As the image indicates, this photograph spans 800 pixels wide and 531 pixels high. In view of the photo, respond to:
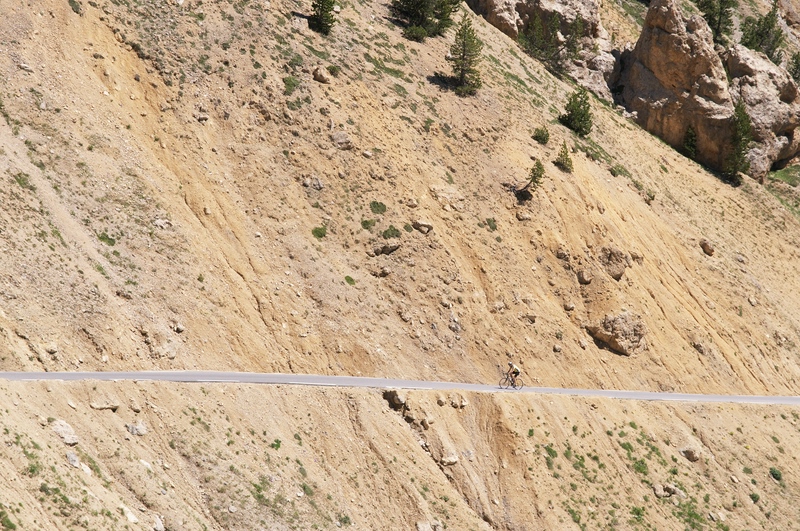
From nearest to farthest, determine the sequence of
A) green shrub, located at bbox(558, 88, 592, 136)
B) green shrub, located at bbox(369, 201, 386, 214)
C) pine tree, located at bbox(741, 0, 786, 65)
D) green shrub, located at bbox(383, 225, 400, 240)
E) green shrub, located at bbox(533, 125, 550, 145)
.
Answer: green shrub, located at bbox(383, 225, 400, 240), green shrub, located at bbox(369, 201, 386, 214), green shrub, located at bbox(533, 125, 550, 145), green shrub, located at bbox(558, 88, 592, 136), pine tree, located at bbox(741, 0, 786, 65)

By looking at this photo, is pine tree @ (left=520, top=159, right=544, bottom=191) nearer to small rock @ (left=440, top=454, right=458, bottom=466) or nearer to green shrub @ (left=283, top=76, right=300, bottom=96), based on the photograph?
green shrub @ (left=283, top=76, right=300, bottom=96)

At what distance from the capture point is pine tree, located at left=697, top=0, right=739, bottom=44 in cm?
7331

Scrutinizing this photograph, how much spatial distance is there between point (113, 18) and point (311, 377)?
19.8 meters

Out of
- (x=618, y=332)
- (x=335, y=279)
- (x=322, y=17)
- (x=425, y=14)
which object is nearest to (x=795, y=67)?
(x=425, y=14)

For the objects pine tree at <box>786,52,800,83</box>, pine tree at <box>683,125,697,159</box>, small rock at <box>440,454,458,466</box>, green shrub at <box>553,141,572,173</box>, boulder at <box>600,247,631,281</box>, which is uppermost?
pine tree at <box>786,52,800,83</box>

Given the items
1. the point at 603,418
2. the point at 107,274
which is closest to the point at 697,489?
the point at 603,418

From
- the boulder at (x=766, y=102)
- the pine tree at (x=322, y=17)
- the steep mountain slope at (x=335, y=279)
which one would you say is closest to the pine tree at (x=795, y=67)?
the boulder at (x=766, y=102)

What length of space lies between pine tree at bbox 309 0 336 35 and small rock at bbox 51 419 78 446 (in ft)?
94.3

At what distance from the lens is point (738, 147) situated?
193ft

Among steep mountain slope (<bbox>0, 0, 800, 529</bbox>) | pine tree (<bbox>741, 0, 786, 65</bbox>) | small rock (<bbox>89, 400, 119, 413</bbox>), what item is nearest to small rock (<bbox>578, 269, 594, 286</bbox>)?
steep mountain slope (<bbox>0, 0, 800, 529</bbox>)

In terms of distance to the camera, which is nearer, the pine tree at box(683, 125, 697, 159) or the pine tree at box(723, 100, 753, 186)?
the pine tree at box(723, 100, 753, 186)

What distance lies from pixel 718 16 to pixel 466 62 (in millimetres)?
36055

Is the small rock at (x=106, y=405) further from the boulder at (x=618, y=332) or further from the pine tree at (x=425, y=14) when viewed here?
the pine tree at (x=425, y=14)

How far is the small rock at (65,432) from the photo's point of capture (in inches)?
893
